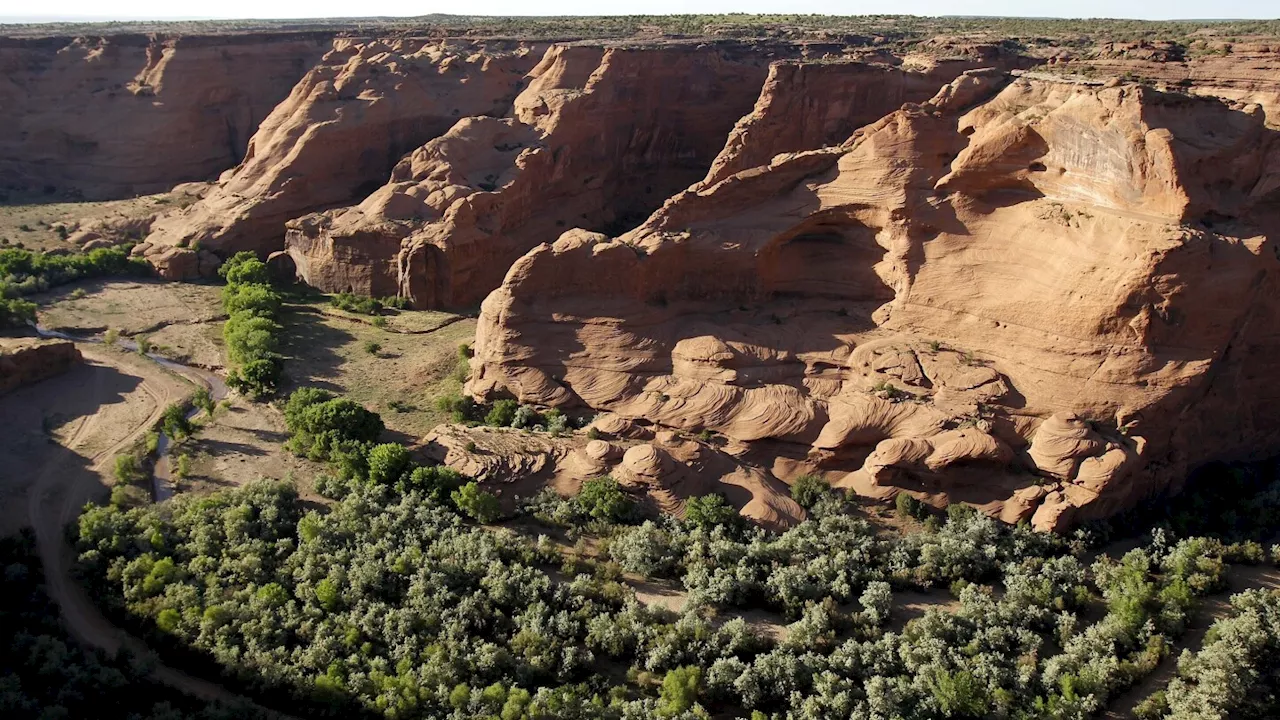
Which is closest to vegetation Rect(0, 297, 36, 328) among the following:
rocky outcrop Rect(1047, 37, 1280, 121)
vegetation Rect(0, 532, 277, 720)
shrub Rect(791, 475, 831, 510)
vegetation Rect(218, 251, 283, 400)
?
vegetation Rect(218, 251, 283, 400)

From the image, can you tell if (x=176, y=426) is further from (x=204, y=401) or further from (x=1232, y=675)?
(x=1232, y=675)

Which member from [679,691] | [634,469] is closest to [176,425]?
[634,469]

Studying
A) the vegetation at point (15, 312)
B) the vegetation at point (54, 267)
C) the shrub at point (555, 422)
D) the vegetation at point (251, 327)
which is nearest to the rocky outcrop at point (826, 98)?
the shrub at point (555, 422)

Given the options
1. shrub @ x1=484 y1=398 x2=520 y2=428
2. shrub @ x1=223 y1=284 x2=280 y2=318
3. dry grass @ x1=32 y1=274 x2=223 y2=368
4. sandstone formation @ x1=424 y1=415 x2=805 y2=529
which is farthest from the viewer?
shrub @ x1=223 y1=284 x2=280 y2=318

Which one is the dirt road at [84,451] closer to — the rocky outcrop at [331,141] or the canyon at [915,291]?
the canyon at [915,291]

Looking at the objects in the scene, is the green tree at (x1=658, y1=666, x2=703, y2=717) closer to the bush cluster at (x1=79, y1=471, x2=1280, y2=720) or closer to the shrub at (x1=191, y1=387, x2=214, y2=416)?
the bush cluster at (x1=79, y1=471, x2=1280, y2=720)
